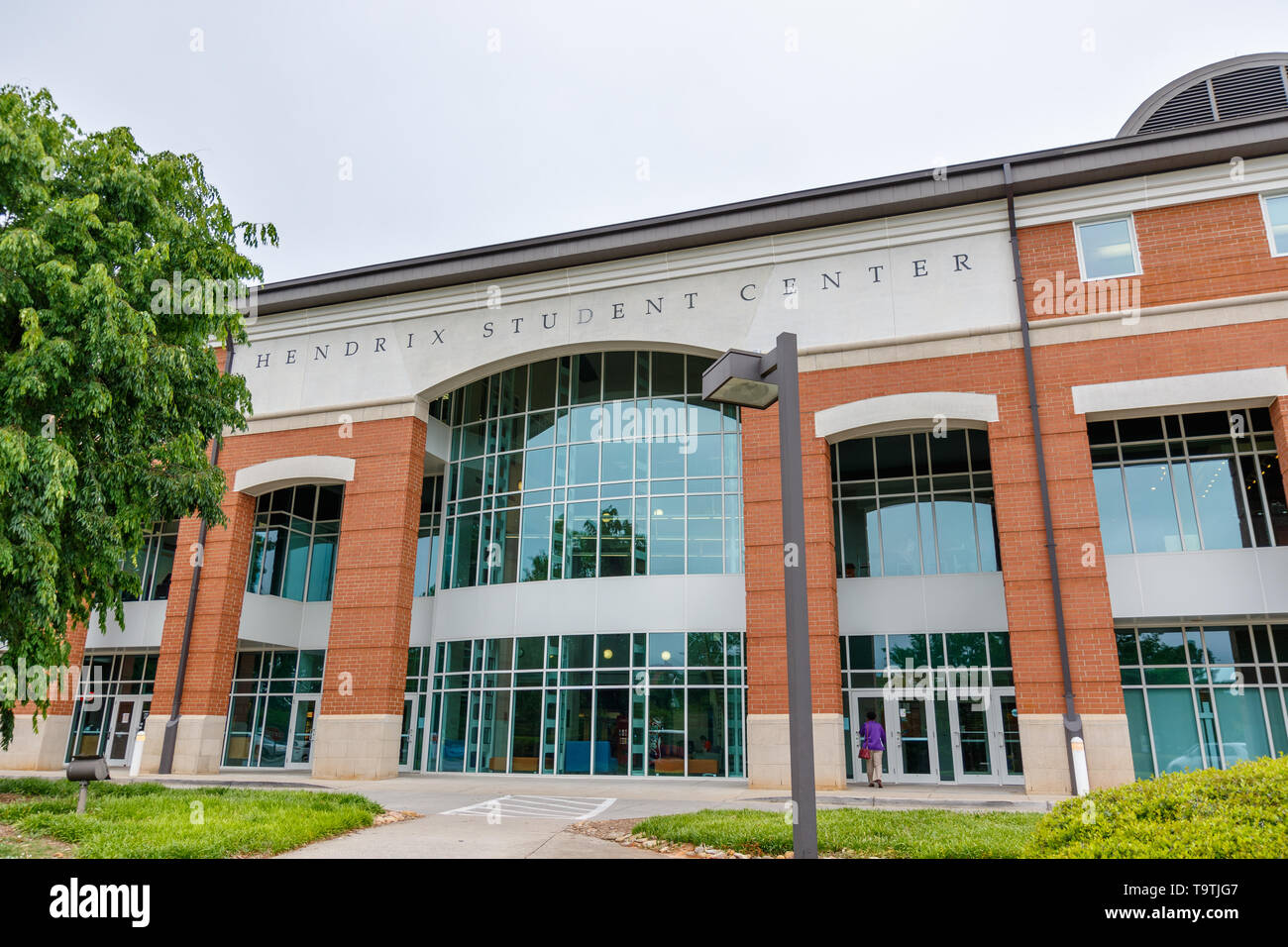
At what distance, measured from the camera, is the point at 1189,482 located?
18781 millimetres

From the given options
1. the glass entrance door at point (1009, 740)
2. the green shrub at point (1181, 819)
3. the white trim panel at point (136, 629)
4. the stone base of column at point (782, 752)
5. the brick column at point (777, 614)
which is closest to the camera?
the green shrub at point (1181, 819)

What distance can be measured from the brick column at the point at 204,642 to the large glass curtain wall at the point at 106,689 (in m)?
4.26

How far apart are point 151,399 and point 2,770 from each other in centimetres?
1676

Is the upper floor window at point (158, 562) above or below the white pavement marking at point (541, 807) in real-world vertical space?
above

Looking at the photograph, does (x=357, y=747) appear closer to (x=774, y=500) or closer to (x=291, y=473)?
(x=291, y=473)

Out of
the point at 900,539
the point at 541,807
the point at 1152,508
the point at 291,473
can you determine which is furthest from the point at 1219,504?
the point at 291,473

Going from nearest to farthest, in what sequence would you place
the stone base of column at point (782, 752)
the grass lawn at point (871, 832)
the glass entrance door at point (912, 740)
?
the grass lawn at point (871, 832) < the stone base of column at point (782, 752) < the glass entrance door at point (912, 740)

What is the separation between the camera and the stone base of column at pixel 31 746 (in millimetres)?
22781

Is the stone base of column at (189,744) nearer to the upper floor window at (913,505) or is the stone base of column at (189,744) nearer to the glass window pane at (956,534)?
the upper floor window at (913,505)

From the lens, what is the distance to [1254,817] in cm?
504

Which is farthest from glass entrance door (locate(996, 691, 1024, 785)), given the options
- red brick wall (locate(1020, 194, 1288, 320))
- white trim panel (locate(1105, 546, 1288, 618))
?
red brick wall (locate(1020, 194, 1288, 320))

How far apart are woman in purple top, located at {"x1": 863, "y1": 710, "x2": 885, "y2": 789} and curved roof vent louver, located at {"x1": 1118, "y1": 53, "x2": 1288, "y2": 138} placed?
14322 millimetres

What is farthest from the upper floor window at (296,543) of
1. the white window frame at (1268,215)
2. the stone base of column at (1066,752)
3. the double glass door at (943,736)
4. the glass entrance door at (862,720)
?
the white window frame at (1268,215)

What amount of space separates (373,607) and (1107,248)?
18.4 meters
